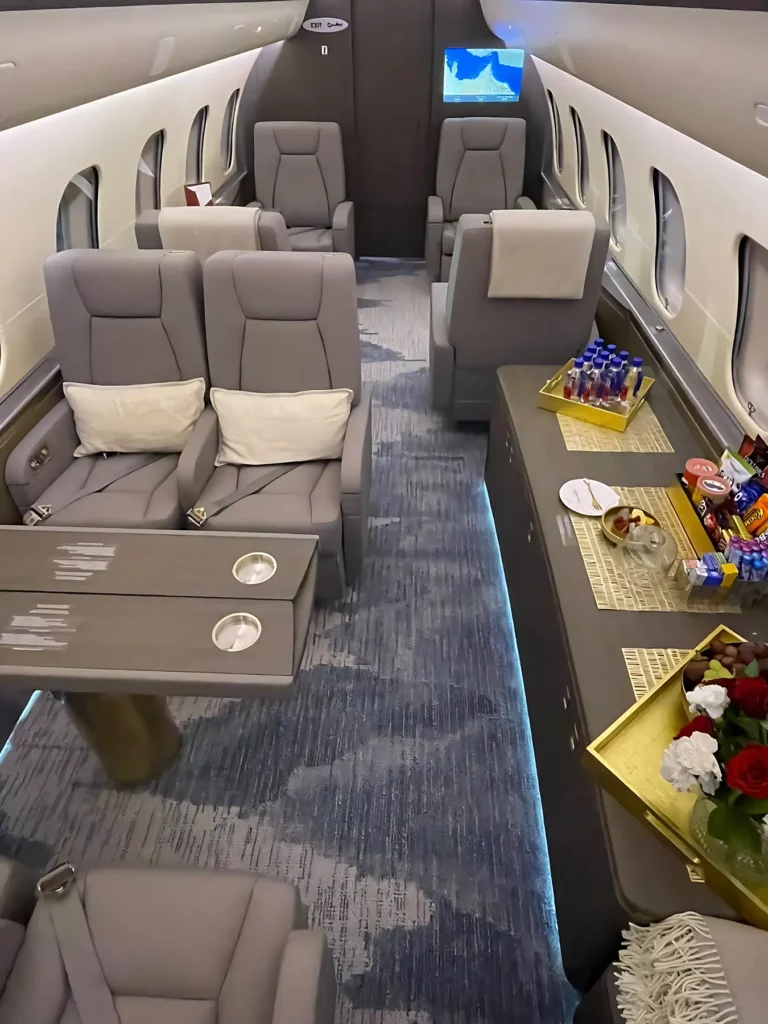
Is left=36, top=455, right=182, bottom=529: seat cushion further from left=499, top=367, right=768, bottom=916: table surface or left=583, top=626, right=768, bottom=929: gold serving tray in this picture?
left=583, top=626, right=768, bottom=929: gold serving tray

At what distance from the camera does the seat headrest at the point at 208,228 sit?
10.1 feet

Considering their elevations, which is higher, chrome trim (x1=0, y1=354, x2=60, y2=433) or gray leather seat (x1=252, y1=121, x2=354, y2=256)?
gray leather seat (x1=252, y1=121, x2=354, y2=256)

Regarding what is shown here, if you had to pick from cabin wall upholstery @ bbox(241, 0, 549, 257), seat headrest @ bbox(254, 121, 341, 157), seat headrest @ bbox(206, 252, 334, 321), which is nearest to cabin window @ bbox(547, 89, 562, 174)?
cabin wall upholstery @ bbox(241, 0, 549, 257)

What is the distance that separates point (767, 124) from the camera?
1.21m

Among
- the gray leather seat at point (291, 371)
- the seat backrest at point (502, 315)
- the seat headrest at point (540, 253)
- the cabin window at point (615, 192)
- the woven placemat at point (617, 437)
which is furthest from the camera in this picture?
the cabin window at point (615, 192)

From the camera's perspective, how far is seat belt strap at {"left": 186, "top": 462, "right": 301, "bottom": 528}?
2426 mm

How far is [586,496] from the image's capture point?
2.09 metres

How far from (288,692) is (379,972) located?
813mm

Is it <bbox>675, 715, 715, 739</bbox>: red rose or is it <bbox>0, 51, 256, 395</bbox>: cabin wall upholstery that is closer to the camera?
<bbox>675, 715, 715, 739</bbox>: red rose

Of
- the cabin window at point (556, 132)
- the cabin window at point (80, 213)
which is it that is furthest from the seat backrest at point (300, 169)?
the cabin window at point (80, 213)

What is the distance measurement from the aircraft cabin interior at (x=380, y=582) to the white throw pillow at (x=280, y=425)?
2 cm

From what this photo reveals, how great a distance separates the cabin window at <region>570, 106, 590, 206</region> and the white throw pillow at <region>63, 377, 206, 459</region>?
315cm

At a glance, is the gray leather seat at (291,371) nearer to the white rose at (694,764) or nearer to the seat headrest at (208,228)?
the seat headrest at (208,228)

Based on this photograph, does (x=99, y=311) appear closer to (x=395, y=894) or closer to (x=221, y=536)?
(x=221, y=536)
